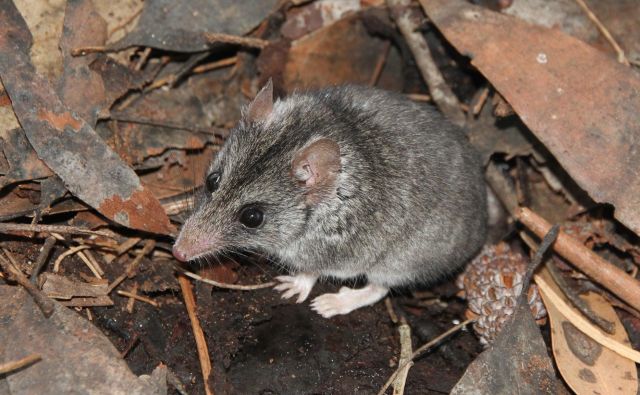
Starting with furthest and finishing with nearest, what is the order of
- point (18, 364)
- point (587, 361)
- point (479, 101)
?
point (479, 101) < point (587, 361) < point (18, 364)

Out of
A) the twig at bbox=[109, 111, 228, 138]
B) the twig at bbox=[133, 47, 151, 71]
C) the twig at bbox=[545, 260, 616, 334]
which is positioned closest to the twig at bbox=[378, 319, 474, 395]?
the twig at bbox=[545, 260, 616, 334]

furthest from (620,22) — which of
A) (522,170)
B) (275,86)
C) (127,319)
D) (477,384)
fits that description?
(127,319)

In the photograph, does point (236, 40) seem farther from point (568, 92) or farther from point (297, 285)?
point (568, 92)

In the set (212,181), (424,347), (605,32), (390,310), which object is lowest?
(390,310)

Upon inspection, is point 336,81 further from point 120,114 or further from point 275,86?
point 120,114

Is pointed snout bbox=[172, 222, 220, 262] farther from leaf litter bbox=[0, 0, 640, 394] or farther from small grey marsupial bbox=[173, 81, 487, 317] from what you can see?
leaf litter bbox=[0, 0, 640, 394]

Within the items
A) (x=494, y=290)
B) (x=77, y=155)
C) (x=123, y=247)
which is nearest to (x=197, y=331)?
(x=123, y=247)

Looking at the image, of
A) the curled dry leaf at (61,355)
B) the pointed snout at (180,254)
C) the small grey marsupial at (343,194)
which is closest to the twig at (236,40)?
the small grey marsupial at (343,194)

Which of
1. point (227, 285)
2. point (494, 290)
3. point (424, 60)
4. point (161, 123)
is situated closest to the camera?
point (227, 285)

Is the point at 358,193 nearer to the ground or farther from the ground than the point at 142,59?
farther from the ground
